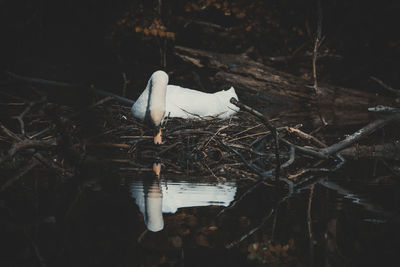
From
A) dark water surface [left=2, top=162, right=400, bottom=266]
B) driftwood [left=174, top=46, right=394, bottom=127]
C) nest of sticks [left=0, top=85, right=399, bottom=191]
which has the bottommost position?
dark water surface [left=2, top=162, right=400, bottom=266]

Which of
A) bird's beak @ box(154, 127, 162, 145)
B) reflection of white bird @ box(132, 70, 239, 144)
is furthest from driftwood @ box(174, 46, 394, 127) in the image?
bird's beak @ box(154, 127, 162, 145)

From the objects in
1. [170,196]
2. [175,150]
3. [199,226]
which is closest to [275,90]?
[175,150]

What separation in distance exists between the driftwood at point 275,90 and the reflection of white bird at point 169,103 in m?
2.29

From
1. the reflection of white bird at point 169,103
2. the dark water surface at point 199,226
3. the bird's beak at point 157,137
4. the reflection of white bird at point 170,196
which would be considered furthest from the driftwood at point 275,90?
the dark water surface at point 199,226

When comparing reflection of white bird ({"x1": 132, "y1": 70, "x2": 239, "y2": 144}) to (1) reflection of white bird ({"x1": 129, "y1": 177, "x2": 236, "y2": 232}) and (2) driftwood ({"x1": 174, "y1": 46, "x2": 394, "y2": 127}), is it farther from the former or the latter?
(2) driftwood ({"x1": 174, "y1": 46, "x2": 394, "y2": 127})

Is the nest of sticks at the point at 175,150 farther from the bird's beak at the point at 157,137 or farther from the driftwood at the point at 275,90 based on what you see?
the driftwood at the point at 275,90

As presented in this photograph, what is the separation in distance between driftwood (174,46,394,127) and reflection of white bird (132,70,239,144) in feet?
7.51

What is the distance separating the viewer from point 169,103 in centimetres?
487

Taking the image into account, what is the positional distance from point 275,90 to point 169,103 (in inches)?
158

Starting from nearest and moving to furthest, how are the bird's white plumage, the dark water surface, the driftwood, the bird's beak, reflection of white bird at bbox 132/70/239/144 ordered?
the dark water surface < the bird's beak < reflection of white bird at bbox 132/70/239/144 < the bird's white plumage < the driftwood

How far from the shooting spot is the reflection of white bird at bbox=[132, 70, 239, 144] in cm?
396

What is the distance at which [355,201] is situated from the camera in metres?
2.37

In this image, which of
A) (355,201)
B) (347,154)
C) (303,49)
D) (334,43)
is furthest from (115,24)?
(355,201)

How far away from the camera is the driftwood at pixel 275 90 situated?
823 centimetres
